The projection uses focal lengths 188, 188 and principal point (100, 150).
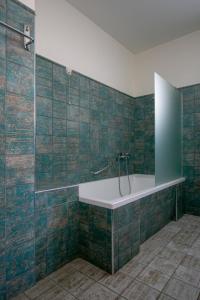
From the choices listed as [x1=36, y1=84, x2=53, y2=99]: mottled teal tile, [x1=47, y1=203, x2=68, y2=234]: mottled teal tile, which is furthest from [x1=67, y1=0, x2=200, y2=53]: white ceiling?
[x1=47, y1=203, x2=68, y2=234]: mottled teal tile

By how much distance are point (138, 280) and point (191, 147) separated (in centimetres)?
220

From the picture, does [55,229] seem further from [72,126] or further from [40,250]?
[72,126]

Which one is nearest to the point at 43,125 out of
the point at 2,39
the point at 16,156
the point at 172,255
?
the point at 16,156

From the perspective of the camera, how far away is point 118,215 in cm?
172

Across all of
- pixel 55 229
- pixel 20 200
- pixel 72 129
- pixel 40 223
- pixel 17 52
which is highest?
pixel 17 52

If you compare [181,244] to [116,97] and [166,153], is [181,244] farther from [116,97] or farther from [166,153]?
[116,97]

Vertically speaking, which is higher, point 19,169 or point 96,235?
point 19,169

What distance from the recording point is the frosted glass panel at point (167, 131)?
2.42m

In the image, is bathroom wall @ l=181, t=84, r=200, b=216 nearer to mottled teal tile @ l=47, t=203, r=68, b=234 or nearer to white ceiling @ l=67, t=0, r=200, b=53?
white ceiling @ l=67, t=0, r=200, b=53

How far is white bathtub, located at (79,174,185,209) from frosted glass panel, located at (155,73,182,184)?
0.61 feet

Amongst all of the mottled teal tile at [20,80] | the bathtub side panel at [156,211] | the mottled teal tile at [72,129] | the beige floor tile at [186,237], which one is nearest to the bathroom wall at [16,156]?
the mottled teal tile at [20,80]

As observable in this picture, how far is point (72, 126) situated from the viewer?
2.21 meters

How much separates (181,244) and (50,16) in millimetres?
2970

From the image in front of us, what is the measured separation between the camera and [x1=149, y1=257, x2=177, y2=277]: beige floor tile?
1712mm
